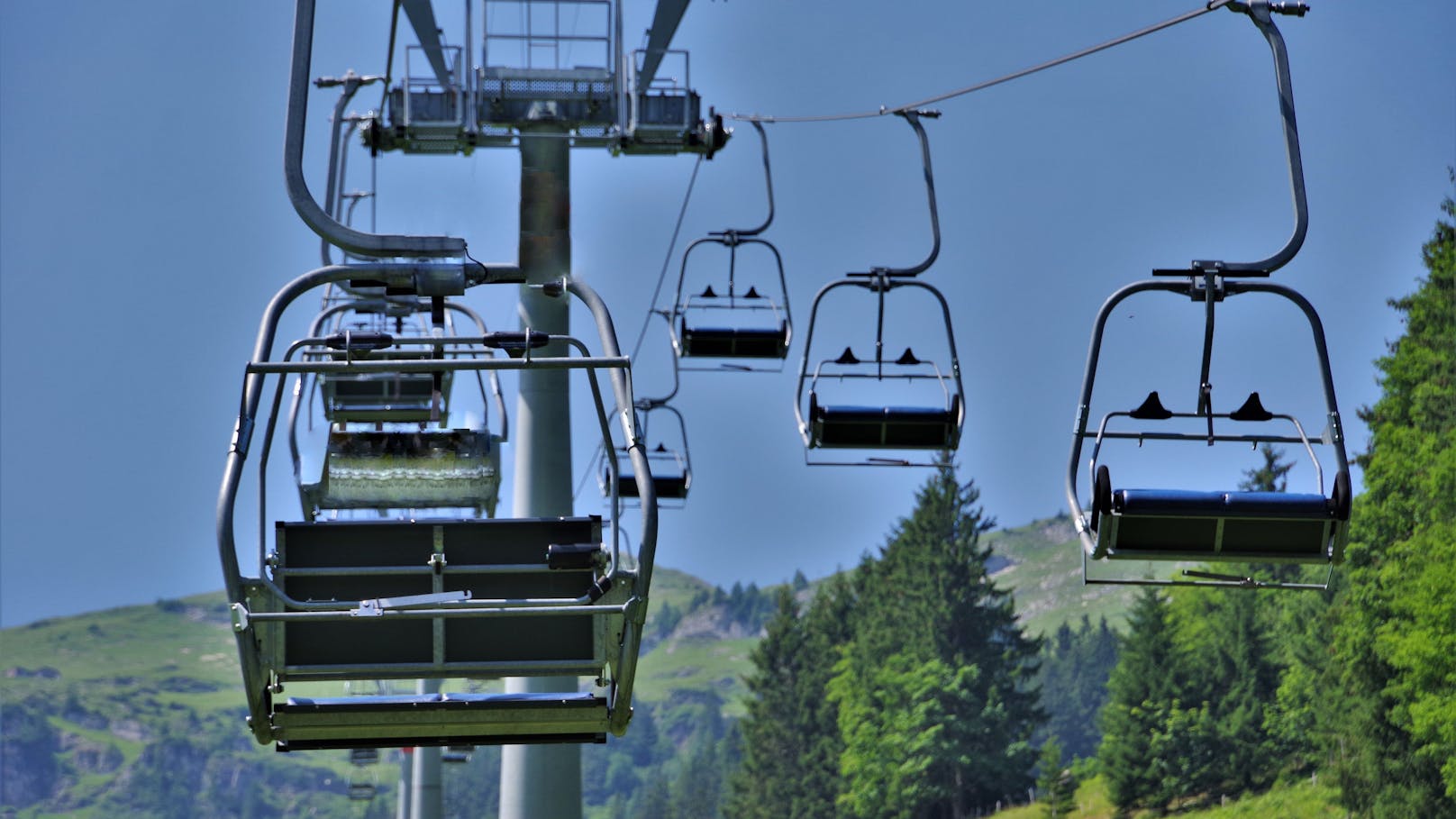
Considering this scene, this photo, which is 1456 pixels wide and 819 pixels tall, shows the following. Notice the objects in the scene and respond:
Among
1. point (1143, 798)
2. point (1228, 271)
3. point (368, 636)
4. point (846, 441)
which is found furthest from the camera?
point (1143, 798)

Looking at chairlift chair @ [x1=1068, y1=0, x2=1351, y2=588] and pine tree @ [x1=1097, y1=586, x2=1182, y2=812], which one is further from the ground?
chairlift chair @ [x1=1068, y1=0, x2=1351, y2=588]

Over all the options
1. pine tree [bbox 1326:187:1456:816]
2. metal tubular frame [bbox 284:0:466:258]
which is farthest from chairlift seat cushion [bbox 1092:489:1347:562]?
pine tree [bbox 1326:187:1456:816]

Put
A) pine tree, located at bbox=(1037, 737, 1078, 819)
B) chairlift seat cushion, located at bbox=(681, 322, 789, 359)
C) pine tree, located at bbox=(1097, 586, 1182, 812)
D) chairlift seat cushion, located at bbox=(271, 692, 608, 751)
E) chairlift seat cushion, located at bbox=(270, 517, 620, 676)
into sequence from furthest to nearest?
pine tree, located at bbox=(1037, 737, 1078, 819), pine tree, located at bbox=(1097, 586, 1182, 812), chairlift seat cushion, located at bbox=(681, 322, 789, 359), chairlift seat cushion, located at bbox=(270, 517, 620, 676), chairlift seat cushion, located at bbox=(271, 692, 608, 751)

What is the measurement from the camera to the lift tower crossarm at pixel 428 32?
1060 inches

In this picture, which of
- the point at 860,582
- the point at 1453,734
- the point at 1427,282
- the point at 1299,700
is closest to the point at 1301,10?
the point at 1453,734

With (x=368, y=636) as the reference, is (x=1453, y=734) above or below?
below

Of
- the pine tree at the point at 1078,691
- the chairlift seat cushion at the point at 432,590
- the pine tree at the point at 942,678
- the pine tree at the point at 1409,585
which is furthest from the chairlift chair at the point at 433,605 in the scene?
the pine tree at the point at 1078,691

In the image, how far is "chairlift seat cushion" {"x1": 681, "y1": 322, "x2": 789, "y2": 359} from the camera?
23922mm

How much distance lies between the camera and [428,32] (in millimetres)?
27438

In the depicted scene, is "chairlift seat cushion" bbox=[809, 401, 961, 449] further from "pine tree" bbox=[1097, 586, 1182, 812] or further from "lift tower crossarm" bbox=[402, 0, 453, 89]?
"pine tree" bbox=[1097, 586, 1182, 812]

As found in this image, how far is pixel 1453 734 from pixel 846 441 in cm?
2844

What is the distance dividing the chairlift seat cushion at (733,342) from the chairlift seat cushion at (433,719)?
1332 centimetres

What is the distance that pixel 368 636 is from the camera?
10719mm

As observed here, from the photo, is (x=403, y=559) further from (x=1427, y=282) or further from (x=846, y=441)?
(x=1427, y=282)
